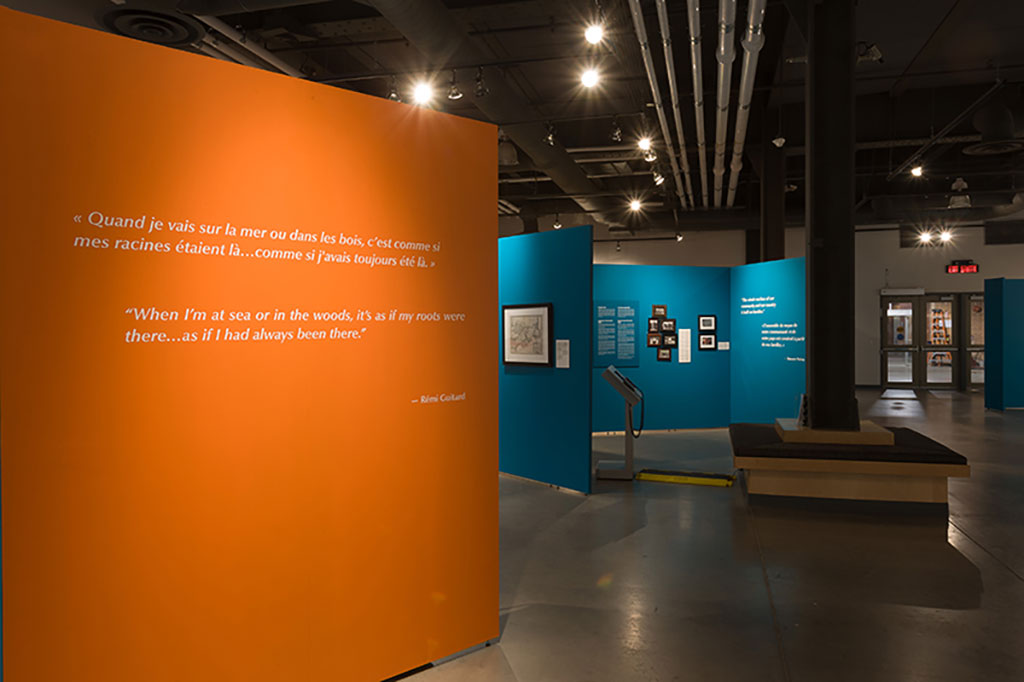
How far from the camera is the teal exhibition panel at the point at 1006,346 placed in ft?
43.8

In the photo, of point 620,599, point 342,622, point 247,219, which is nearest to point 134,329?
point 247,219

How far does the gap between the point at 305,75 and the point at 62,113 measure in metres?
6.65

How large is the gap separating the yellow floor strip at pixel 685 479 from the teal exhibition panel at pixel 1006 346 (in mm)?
9691

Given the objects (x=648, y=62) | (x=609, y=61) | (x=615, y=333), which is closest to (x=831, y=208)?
(x=648, y=62)

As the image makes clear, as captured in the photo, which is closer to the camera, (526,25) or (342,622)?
(342,622)

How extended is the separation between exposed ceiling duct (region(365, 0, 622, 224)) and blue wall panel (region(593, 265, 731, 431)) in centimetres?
209

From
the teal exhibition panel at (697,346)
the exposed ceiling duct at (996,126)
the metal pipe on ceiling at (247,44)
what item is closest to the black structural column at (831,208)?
the teal exhibition panel at (697,346)

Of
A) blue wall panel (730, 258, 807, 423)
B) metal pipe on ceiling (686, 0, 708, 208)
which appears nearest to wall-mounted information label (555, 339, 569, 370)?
metal pipe on ceiling (686, 0, 708, 208)

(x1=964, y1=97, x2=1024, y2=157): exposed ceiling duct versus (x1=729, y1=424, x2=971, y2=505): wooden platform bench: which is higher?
(x1=964, y1=97, x2=1024, y2=157): exposed ceiling duct

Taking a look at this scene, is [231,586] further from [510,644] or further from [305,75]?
[305,75]

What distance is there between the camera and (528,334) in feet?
24.3

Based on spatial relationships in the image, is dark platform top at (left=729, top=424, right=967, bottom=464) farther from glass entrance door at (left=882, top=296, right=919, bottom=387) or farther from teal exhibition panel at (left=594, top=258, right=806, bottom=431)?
glass entrance door at (left=882, top=296, right=919, bottom=387)

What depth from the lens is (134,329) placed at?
2.45 m

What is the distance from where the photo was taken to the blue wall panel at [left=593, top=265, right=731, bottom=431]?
10.9 m
